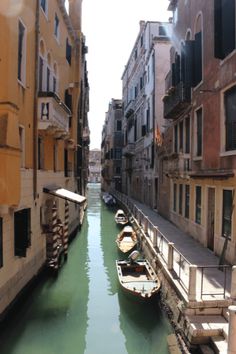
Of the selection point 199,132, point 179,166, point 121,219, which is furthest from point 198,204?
point 121,219

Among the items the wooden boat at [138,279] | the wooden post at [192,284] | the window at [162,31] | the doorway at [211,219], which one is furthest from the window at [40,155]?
the window at [162,31]

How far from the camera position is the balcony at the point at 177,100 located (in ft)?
51.5

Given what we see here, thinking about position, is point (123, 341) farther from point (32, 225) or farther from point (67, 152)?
point (67, 152)

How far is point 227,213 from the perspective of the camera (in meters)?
11.5

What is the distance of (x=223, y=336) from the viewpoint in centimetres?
696

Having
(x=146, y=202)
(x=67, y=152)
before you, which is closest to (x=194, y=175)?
(x=67, y=152)

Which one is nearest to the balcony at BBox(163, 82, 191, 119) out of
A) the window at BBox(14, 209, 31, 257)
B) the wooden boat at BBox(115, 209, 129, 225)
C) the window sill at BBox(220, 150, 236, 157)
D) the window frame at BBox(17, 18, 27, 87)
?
the window sill at BBox(220, 150, 236, 157)

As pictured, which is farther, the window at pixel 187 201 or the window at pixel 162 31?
the window at pixel 162 31

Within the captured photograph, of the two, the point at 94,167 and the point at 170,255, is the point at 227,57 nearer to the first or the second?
the point at 170,255

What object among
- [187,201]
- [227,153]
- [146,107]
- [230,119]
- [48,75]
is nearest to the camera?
[227,153]

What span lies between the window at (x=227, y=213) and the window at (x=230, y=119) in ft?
4.64

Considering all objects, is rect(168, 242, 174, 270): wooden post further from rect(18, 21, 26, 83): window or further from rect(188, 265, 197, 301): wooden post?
rect(18, 21, 26, 83): window

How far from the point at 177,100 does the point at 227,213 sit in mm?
6791

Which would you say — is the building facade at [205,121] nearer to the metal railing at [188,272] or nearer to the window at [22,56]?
the metal railing at [188,272]
